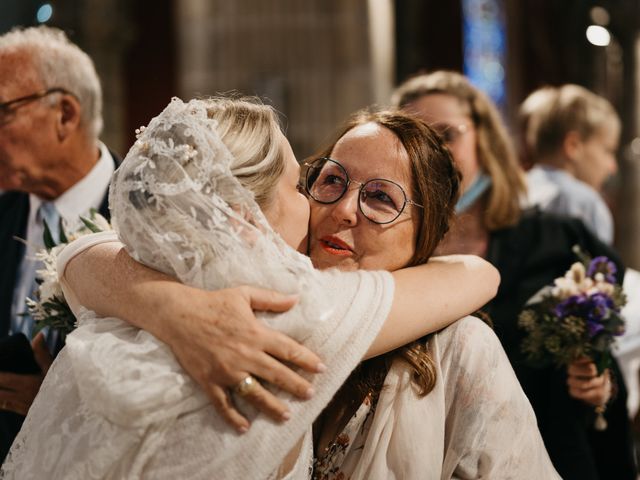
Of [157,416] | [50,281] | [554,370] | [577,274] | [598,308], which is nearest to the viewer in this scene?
[157,416]

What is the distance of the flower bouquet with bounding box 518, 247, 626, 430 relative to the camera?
274cm

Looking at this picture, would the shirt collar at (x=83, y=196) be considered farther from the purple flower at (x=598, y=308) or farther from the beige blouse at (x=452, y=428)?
the purple flower at (x=598, y=308)

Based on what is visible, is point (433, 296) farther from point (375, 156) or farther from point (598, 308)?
point (598, 308)

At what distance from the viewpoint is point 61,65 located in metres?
2.95

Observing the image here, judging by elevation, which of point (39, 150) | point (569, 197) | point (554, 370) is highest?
point (39, 150)

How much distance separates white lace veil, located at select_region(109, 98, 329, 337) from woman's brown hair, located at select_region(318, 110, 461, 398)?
15.8 inches

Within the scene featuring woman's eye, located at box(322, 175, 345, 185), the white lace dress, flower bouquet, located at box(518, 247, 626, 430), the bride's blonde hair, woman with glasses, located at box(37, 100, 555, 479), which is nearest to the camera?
the white lace dress

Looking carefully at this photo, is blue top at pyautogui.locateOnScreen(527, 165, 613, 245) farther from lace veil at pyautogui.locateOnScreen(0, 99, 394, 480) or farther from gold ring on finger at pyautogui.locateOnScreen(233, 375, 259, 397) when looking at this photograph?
gold ring on finger at pyautogui.locateOnScreen(233, 375, 259, 397)

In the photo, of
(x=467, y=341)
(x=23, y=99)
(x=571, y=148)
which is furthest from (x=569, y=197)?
(x=23, y=99)

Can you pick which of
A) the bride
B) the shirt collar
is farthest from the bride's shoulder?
the shirt collar

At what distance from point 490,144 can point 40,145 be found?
179cm

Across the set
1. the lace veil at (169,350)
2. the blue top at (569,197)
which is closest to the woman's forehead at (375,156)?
the lace veil at (169,350)

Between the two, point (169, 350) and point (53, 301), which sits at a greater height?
point (169, 350)

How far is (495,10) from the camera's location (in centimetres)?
1266
